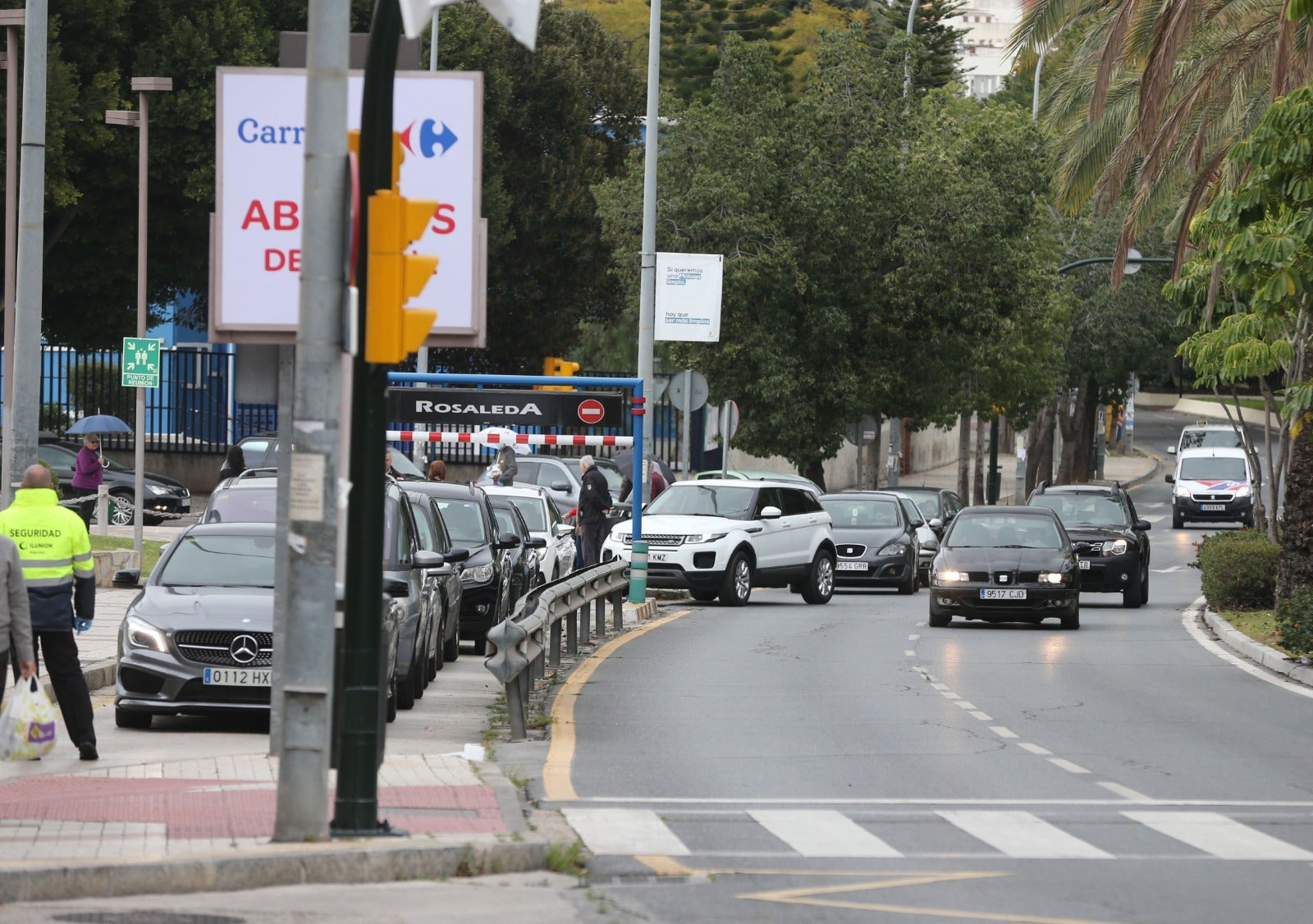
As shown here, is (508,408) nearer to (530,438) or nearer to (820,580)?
(530,438)

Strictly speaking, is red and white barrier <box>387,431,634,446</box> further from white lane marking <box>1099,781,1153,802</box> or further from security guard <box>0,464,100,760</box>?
white lane marking <box>1099,781,1153,802</box>

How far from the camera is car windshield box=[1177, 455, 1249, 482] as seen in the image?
2235 inches

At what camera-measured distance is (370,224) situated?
29.4ft

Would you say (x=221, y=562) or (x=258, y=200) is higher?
(x=258, y=200)

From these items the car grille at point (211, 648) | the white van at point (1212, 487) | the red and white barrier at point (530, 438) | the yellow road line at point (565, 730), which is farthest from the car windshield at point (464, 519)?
the white van at point (1212, 487)

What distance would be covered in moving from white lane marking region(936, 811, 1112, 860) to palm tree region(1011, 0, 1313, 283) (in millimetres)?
11029

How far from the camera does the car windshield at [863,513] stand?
3312 centimetres

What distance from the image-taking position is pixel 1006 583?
24969 millimetres

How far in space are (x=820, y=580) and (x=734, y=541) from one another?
239 centimetres

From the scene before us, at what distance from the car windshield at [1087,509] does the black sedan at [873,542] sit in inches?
89.9

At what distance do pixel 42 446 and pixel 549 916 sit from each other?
1283 inches

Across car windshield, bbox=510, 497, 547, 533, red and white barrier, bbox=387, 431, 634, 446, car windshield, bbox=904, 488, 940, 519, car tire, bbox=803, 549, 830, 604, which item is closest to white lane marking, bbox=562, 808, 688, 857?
red and white barrier, bbox=387, 431, 634, 446

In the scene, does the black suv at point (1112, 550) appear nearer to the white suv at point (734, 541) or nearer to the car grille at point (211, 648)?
the white suv at point (734, 541)

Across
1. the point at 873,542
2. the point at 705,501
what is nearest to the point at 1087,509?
the point at 873,542
